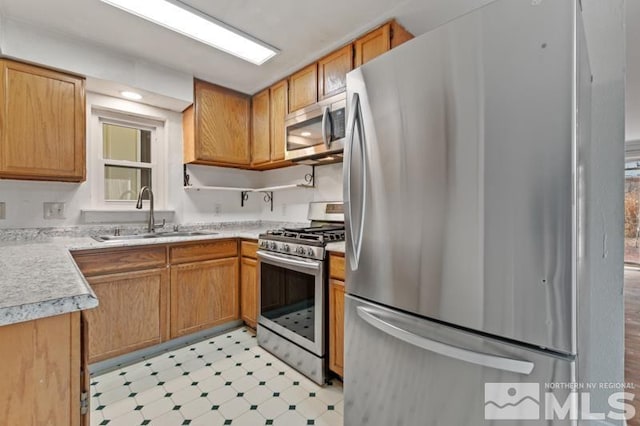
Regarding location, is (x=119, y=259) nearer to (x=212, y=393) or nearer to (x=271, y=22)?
(x=212, y=393)

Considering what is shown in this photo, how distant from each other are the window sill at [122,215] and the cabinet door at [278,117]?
47.2 inches

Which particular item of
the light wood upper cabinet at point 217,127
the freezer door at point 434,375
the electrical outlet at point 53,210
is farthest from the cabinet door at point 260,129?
the freezer door at point 434,375

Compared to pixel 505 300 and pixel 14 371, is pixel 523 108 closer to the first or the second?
pixel 505 300

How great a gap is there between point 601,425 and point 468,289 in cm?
110

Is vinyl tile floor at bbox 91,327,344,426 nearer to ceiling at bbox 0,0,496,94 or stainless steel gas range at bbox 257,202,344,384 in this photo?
stainless steel gas range at bbox 257,202,344,384

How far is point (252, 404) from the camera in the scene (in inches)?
67.3

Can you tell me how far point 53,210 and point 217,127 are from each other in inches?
58.4

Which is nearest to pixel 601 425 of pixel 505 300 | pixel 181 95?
pixel 505 300

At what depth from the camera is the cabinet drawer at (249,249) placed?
8.28 feet

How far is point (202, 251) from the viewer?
2488mm

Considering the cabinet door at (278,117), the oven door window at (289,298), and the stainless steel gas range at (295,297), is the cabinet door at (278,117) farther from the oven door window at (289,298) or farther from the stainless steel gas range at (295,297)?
the oven door window at (289,298)

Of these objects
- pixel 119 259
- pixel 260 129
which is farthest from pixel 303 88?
pixel 119 259

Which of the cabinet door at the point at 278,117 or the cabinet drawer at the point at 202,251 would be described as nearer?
the cabinet drawer at the point at 202,251

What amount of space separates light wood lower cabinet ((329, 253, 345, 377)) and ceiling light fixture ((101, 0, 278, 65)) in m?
1.64
